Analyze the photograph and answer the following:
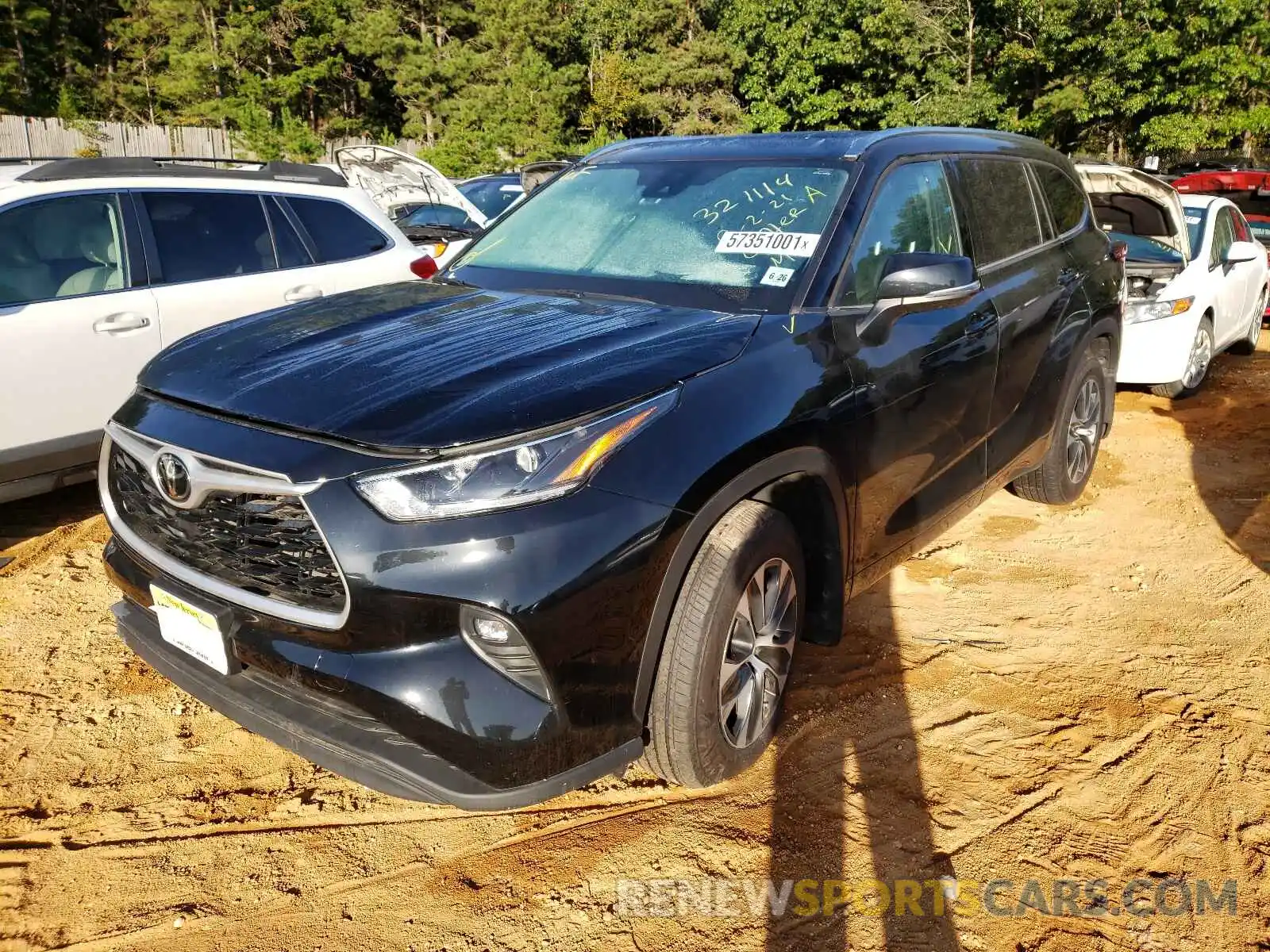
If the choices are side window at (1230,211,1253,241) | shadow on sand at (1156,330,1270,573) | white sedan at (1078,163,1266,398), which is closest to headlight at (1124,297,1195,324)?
white sedan at (1078,163,1266,398)

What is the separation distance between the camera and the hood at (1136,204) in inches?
287

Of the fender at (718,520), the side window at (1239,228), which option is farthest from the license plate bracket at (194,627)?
the side window at (1239,228)

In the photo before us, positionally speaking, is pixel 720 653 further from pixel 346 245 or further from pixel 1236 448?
pixel 1236 448

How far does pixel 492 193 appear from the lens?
11.8 metres

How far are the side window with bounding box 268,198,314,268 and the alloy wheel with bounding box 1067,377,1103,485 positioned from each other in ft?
14.0

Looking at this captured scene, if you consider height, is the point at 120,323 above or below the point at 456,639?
above

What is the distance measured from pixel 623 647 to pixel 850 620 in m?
1.97

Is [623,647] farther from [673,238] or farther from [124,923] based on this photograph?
[673,238]

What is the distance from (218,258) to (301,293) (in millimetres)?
466

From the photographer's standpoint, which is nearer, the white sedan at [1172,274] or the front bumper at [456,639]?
the front bumper at [456,639]

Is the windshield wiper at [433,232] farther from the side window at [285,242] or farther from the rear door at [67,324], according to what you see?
the rear door at [67,324]

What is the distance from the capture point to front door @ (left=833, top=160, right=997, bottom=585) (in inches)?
123

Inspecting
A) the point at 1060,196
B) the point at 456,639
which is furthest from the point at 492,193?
the point at 456,639

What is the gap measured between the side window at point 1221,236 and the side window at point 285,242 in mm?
6738
